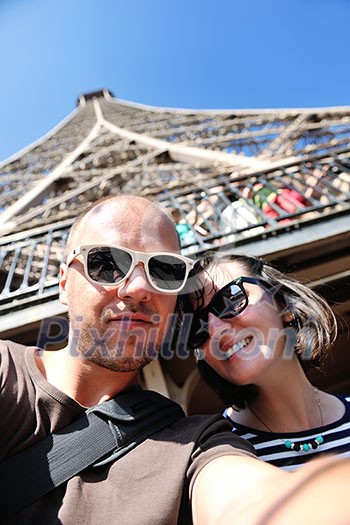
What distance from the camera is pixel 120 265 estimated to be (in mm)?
1476

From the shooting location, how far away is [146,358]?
1412 millimetres

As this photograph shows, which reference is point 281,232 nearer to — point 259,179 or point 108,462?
point 259,179

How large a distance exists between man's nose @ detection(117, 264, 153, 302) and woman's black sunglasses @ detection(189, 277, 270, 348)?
1.27 ft

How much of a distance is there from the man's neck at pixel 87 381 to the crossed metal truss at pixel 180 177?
3.77 feet

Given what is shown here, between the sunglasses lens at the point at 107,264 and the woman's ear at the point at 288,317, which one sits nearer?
the sunglasses lens at the point at 107,264

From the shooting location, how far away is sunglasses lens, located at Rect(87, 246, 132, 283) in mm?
1465

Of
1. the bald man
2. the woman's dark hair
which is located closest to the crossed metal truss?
the woman's dark hair

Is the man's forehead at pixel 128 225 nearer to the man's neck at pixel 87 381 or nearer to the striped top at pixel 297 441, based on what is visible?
the man's neck at pixel 87 381

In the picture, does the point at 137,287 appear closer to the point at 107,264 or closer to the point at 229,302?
the point at 107,264

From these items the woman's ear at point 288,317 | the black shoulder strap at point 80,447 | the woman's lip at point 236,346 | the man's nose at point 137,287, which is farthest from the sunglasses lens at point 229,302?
the black shoulder strap at point 80,447

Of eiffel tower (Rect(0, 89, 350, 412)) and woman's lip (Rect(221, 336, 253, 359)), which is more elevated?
eiffel tower (Rect(0, 89, 350, 412))

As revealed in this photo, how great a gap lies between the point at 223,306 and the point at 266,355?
9.7 inches

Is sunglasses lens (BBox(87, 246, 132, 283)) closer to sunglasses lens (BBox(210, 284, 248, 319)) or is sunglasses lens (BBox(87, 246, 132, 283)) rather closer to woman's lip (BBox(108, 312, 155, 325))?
woman's lip (BBox(108, 312, 155, 325))

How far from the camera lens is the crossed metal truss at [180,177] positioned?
3.00 m
